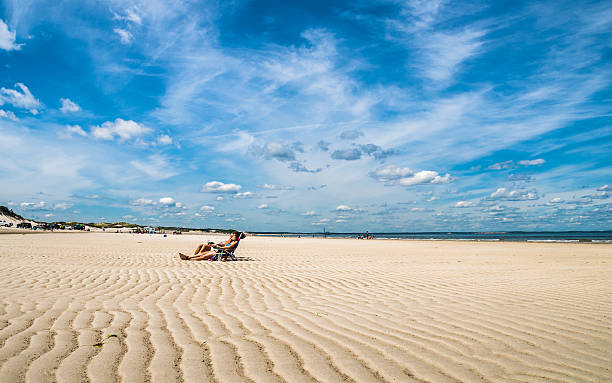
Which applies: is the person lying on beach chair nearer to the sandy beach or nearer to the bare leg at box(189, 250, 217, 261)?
the bare leg at box(189, 250, 217, 261)

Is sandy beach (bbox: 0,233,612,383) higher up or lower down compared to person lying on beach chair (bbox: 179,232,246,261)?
lower down

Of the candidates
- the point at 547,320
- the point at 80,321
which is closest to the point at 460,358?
the point at 547,320

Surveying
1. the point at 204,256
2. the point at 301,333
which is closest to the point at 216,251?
the point at 204,256

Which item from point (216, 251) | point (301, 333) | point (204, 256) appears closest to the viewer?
point (301, 333)

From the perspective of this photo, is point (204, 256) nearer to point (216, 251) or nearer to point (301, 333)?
point (216, 251)

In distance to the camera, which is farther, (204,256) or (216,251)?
(216,251)

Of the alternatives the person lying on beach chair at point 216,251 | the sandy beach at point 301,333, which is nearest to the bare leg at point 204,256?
the person lying on beach chair at point 216,251

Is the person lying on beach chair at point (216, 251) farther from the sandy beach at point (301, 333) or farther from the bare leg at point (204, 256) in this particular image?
the sandy beach at point (301, 333)

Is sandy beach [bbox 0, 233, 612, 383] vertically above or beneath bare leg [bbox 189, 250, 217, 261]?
beneath

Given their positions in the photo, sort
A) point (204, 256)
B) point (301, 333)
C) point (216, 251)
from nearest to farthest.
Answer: point (301, 333)
point (204, 256)
point (216, 251)

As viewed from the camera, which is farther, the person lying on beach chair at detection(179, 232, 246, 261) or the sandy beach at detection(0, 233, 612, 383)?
the person lying on beach chair at detection(179, 232, 246, 261)

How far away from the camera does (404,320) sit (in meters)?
4.55

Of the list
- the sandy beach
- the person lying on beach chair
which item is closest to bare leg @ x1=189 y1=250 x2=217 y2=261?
the person lying on beach chair

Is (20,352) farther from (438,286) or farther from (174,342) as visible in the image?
(438,286)
